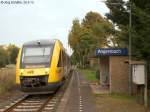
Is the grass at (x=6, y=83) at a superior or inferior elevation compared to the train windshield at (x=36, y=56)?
inferior

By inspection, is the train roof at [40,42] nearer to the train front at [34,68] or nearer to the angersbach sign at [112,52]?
the train front at [34,68]

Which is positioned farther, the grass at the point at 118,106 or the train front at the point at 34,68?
the train front at the point at 34,68

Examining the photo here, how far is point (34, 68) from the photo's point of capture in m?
22.5

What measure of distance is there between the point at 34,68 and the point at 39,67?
0.89 feet

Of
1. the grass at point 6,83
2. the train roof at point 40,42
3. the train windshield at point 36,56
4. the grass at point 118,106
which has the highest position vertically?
the train roof at point 40,42

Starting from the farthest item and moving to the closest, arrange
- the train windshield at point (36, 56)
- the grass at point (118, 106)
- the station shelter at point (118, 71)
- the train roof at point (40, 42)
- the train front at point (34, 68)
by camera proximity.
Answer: the station shelter at point (118, 71)
the train roof at point (40, 42)
the train windshield at point (36, 56)
the train front at point (34, 68)
the grass at point (118, 106)

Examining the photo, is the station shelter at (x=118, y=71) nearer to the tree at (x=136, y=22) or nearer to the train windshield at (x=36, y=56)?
the tree at (x=136, y=22)

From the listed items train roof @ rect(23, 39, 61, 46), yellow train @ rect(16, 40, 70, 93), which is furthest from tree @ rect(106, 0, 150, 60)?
yellow train @ rect(16, 40, 70, 93)

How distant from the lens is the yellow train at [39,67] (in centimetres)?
2219

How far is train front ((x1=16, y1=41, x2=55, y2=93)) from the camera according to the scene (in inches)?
873

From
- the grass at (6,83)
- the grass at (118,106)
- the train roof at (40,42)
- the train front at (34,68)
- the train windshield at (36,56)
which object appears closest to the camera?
the grass at (118,106)

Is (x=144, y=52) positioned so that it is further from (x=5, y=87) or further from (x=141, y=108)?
(x=5, y=87)

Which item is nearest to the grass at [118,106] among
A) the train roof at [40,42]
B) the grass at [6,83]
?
the train roof at [40,42]

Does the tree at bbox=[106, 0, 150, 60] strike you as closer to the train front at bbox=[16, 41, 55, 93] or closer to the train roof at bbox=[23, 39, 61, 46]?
the train roof at bbox=[23, 39, 61, 46]
